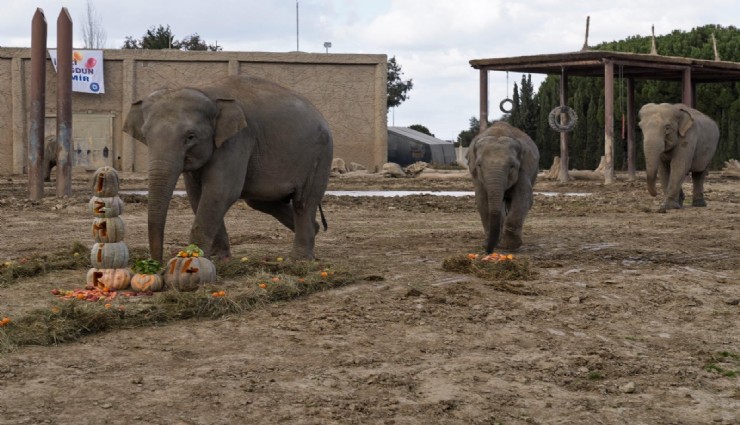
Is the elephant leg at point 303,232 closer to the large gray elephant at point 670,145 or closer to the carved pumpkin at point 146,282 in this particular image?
the carved pumpkin at point 146,282

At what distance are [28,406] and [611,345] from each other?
3.74m

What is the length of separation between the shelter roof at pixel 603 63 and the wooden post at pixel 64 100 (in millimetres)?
11512

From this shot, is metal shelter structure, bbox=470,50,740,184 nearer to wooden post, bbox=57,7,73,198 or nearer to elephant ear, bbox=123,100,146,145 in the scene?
wooden post, bbox=57,7,73,198

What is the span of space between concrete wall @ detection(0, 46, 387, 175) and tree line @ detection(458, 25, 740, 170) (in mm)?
5620

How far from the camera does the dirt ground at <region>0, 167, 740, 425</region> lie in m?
5.29

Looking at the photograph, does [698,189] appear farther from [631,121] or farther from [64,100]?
[64,100]

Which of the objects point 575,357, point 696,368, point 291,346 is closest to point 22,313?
point 291,346

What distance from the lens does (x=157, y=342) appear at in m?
6.70

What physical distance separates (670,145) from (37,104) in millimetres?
12085

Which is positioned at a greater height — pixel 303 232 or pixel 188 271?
pixel 303 232

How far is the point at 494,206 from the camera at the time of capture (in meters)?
10.8

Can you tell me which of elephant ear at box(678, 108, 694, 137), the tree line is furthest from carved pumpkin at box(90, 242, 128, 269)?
the tree line

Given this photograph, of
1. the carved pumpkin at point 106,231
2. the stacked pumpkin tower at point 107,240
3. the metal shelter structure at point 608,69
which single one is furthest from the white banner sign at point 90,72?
the carved pumpkin at point 106,231

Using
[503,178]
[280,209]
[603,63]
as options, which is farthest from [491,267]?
[603,63]
